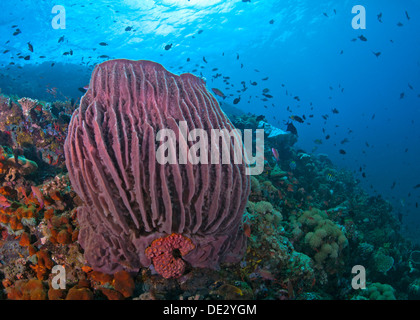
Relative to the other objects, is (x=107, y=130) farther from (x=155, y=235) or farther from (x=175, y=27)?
(x=175, y=27)

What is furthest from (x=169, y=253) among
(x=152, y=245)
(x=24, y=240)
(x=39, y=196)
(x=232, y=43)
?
(x=232, y=43)

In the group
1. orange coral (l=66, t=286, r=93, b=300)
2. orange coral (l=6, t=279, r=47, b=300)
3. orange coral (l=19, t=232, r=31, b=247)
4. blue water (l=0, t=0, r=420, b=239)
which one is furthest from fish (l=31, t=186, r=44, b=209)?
blue water (l=0, t=0, r=420, b=239)

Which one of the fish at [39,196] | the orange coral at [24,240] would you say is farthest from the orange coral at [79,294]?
the fish at [39,196]

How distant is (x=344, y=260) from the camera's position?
6.46 metres

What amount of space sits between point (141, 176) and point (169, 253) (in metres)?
1.26

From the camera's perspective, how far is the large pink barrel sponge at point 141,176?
278 centimetres

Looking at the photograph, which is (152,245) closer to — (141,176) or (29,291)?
(141,176)

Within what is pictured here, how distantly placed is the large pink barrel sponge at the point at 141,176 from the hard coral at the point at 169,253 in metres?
0.08

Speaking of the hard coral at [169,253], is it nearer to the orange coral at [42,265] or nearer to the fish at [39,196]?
the orange coral at [42,265]

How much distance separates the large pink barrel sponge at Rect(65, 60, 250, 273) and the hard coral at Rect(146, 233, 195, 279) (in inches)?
3.2

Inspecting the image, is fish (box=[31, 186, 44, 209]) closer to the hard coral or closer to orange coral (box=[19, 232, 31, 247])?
orange coral (box=[19, 232, 31, 247])
